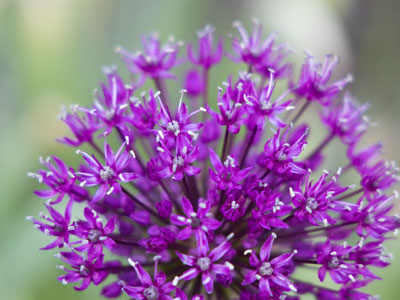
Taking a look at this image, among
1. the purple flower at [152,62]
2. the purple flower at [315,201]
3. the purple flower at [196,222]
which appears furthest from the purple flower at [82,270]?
the purple flower at [152,62]

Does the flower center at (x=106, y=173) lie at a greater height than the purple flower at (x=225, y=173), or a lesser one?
lesser

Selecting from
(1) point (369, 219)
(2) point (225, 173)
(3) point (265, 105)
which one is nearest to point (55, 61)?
(3) point (265, 105)

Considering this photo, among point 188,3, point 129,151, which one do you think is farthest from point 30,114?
point 129,151

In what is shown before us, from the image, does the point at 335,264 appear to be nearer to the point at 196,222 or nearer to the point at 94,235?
the point at 196,222

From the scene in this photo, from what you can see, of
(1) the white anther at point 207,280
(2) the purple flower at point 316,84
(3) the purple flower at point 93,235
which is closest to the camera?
(1) the white anther at point 207,280

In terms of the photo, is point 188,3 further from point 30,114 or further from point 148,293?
point 148,293

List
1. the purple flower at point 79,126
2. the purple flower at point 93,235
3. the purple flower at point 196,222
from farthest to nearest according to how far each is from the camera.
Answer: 1. the purple flower at point 79,126
2. the purple flower at point 93,235
3. the purple flower at point 196,222

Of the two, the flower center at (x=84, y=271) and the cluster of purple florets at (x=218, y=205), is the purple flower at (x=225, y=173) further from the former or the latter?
the flower center at (x=84, y=271)
